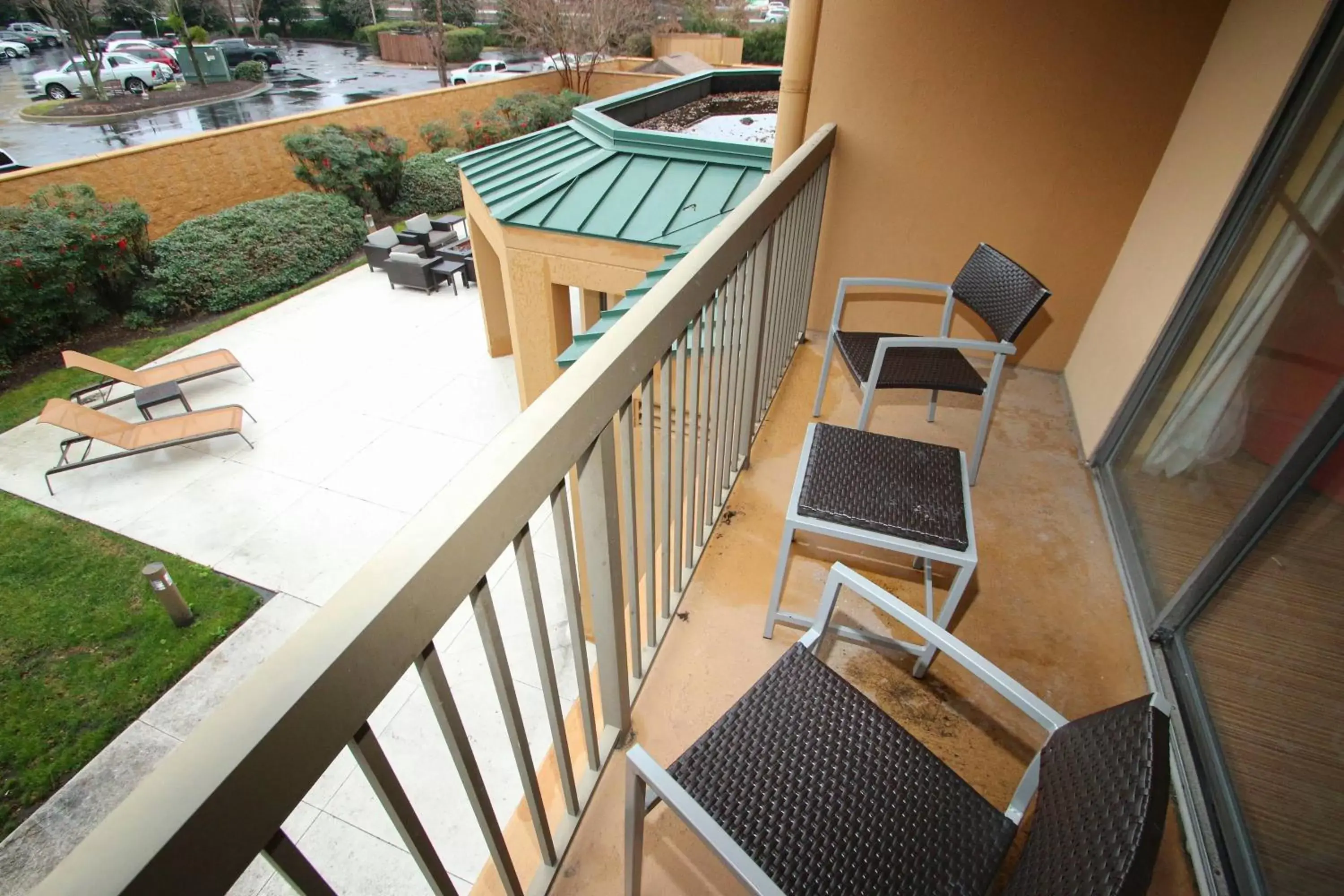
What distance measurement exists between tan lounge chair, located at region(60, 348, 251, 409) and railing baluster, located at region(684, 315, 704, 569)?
8.33 m

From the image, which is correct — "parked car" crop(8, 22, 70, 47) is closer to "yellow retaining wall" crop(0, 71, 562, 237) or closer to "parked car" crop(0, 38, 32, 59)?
"parked car" crop(0, 38, 32, 59)

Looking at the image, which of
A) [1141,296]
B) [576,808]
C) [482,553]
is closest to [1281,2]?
[1141,296]

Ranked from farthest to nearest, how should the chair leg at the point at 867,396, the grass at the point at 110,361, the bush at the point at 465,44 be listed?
the bush at the point at 465,44 < the grass at the point at 110,361 < the chair leg at the point at 867,396

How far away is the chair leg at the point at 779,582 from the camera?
173 centimetres

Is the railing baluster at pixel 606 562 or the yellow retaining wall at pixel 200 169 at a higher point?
the railing baluster at pixel 606 562

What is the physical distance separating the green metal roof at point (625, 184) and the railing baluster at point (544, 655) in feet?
12.4

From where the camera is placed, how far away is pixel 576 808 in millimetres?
1454

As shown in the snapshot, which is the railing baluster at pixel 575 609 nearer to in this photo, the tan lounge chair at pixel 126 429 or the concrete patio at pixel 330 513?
the concrete patio at pixel 330 513

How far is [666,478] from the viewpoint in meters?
1.59

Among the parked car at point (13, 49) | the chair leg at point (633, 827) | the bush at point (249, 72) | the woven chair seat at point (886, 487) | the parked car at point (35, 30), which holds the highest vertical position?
the woven chair seat at point (886, 487)

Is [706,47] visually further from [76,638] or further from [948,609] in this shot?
[948,609]

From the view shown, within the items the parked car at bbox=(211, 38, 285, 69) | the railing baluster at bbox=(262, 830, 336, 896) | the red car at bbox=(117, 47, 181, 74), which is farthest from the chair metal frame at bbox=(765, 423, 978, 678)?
the parked car at bbox=(211, 38, 285, 69)

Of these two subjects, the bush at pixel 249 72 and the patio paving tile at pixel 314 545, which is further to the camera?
the bush at pixel 249 72

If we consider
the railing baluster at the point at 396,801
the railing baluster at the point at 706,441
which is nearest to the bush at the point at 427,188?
the railing baluster at the point at 706,441
